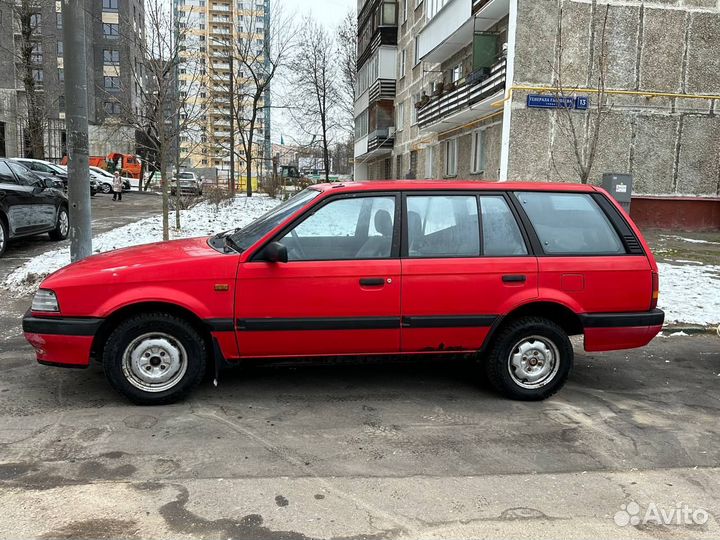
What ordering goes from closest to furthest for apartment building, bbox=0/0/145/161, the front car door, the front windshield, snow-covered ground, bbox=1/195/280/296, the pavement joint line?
the pavement joint line, the front car door, the front windshield, snow-covered ground, bbox=1/195/280/296, apartment building, bbox=0/0/145/161

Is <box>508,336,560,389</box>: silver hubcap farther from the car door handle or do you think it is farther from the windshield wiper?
the windshield wiper

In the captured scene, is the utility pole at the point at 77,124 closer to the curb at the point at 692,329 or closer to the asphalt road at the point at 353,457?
the asphalt road at the point at 353,457

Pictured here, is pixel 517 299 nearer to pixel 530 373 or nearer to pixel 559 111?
pixel 530 373

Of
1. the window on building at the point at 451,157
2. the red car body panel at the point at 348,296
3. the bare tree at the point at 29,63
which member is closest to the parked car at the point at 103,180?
the bare tree at the point at 29,63

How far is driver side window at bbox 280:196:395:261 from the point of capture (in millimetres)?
4332

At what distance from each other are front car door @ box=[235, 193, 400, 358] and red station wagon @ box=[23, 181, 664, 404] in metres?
0.01

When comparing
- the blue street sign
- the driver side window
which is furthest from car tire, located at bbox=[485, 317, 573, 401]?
the blue street sign

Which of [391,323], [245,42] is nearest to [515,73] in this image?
[391,323]

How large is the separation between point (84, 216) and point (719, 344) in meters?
7.73

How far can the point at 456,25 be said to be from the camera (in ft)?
65.0

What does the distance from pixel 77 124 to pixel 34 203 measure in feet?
13.3

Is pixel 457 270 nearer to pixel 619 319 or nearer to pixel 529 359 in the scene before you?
pixel 529 359

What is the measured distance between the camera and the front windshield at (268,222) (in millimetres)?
4438

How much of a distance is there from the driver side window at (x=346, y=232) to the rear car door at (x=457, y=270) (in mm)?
160
